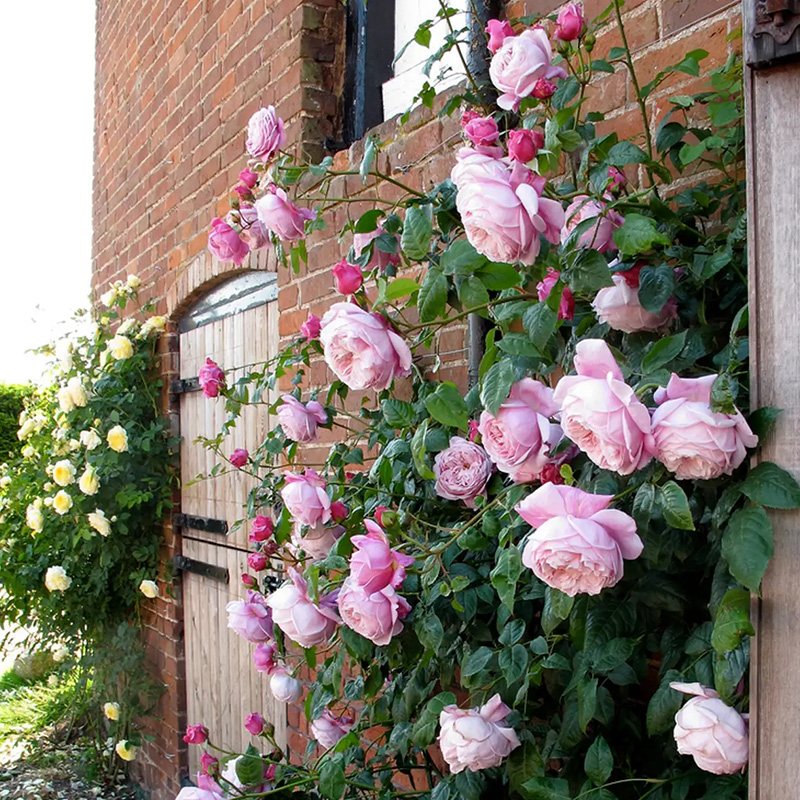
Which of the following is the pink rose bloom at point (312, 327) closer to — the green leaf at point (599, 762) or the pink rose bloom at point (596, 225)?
the pink rose bloom at point (596, 225)

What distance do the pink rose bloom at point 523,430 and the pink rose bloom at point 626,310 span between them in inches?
6.1

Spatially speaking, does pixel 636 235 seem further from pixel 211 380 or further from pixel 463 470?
pixel 211 380

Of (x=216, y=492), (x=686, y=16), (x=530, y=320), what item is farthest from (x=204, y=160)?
(x=530, y=320)

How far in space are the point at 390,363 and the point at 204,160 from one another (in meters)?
2.48

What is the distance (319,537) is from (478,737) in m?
0.56

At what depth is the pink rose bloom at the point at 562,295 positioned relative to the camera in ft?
3.81

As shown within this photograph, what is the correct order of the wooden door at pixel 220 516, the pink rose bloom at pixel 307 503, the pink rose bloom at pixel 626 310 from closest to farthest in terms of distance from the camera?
1. the pink rose bloom at pixel 626 310
2. the pink rose bloom at pixel 307 503
3. the wooden door at pixel 220 516

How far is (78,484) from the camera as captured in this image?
404cm

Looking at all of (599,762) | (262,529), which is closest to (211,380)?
(262,529)

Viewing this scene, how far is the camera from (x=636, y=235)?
1.05 m

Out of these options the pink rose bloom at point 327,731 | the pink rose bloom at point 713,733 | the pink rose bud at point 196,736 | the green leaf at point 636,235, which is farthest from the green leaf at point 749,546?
the pink rose bud at point 196,736

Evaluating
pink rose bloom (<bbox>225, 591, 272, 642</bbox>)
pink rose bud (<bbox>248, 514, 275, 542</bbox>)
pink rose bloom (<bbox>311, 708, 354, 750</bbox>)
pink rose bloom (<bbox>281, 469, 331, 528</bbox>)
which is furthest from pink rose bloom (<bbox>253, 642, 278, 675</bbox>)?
pink rose bloom (<bbox>281, 469, 331, 528</bbox>)

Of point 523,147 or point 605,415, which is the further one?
point 523,147

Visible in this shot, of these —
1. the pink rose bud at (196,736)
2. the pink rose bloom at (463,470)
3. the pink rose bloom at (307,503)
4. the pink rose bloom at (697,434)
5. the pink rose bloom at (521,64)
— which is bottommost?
the pink rose bud at (196,736)
